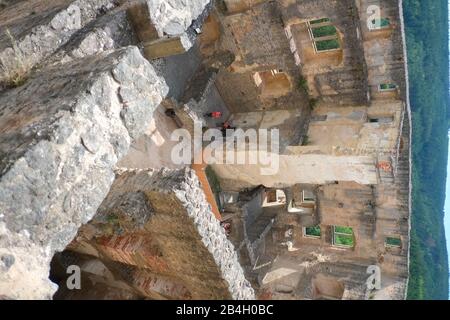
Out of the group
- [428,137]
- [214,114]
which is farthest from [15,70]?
[428,137]

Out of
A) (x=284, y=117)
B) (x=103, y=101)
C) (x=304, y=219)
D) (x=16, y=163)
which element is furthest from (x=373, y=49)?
(x=16, y=163)

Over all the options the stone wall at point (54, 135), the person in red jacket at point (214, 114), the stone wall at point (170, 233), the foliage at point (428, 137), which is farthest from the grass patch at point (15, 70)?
the foliage at point (428, 137)

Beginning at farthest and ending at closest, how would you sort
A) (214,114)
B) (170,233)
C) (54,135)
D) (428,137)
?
(428,137)
(214,114)
(170,233)
(54,135)

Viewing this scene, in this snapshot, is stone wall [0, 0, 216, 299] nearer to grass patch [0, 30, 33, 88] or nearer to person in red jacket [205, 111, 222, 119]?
grass patch [0, 30, 33, 88]

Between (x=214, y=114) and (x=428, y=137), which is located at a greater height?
(x=214, y=114)

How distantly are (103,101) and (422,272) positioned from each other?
12.1 m

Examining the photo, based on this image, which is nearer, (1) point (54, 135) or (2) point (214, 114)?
(1) point (54, 135)

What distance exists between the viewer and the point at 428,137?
16.4 metres

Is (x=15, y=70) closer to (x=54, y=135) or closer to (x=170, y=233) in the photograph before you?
(x=54, y=135)

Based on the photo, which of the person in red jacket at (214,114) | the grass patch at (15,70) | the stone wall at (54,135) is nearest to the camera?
the stone wall at (54,135)

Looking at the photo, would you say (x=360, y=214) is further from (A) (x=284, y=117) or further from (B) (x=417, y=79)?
(B) (x=417, y=79)

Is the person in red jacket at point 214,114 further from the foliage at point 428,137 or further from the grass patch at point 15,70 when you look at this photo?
the grass patch at point 15,70

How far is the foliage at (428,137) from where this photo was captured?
13867 millimetres

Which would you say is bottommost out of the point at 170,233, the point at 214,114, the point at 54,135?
the point at 214,114
